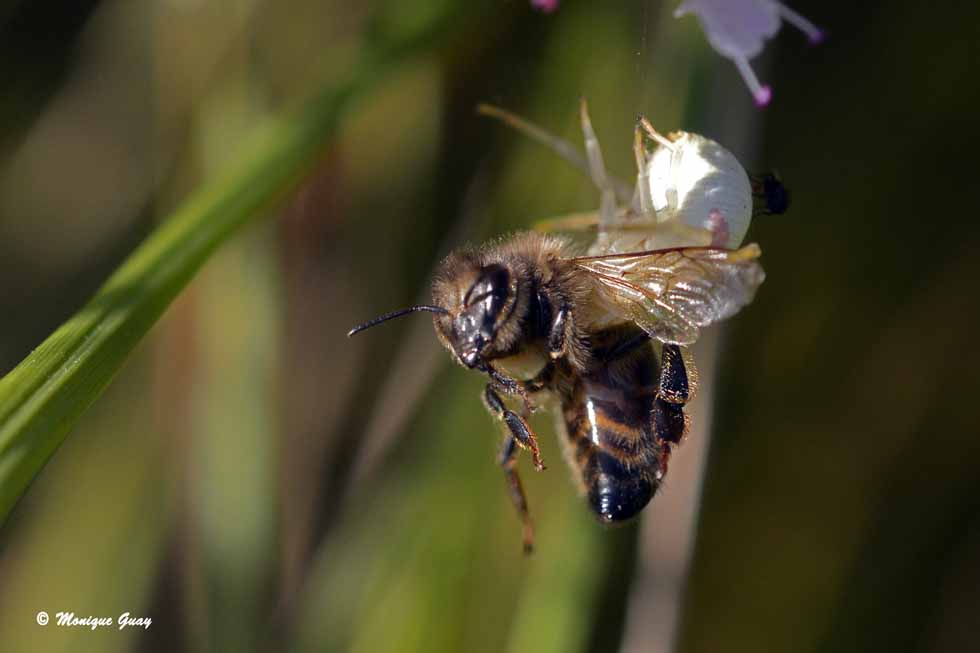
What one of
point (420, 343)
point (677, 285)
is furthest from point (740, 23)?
point (420, 343)

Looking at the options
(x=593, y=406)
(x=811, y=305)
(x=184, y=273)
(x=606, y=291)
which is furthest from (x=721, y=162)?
(x=811, y=305)

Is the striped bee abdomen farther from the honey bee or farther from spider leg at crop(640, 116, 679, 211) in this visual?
spider leg at crop(640, 116, 679, 211)

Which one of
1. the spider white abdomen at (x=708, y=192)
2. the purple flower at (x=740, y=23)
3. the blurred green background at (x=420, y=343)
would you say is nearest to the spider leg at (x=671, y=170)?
the spider white abdomen at (x=708, y=192)

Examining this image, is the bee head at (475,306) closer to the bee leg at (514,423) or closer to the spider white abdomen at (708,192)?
the bee leg at (514,423)

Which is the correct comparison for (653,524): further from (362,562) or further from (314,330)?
(314,330)
